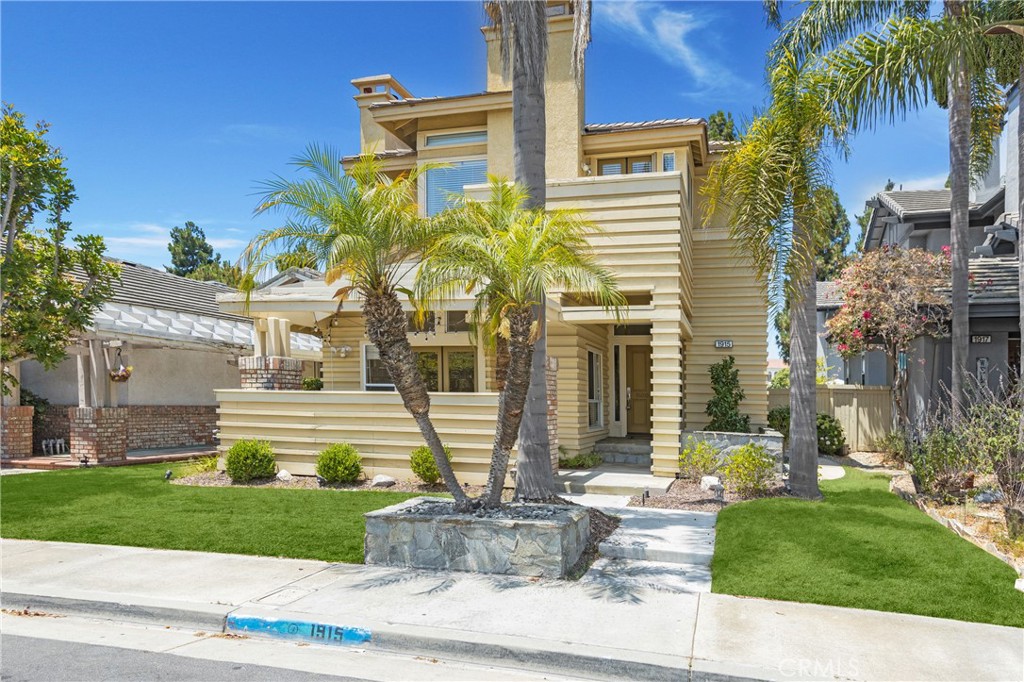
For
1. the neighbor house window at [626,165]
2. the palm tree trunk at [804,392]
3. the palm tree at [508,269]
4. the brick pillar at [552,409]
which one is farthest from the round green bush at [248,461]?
the neighbor house window at [626,165]

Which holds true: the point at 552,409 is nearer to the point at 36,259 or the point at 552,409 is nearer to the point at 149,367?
the point at 36,259

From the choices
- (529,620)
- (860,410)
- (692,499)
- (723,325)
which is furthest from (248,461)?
(860,410)

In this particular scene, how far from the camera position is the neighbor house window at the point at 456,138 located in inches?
664

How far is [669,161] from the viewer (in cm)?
1602

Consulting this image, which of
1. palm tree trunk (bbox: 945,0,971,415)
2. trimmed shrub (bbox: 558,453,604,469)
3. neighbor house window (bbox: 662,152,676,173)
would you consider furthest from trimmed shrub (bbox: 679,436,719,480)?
neighbor house window (bbox: 662,152,676,173)

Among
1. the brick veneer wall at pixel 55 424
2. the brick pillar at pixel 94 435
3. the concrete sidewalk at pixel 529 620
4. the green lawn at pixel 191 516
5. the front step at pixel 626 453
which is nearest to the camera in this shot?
the concrete sidewalk at pixel 529 620

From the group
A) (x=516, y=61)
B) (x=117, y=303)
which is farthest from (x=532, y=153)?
(x=117, y=303)

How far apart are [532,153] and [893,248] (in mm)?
11371

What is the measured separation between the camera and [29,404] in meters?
18.0

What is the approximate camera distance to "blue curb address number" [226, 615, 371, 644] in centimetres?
600

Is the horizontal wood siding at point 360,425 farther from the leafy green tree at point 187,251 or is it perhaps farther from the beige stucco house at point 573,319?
the leafy green tree at point 187,251

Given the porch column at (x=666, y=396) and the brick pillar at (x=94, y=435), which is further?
the brick pillar at (x=94, y=435)

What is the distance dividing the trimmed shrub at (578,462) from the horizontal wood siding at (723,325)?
3.22 meters

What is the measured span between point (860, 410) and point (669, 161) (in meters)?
8.52
